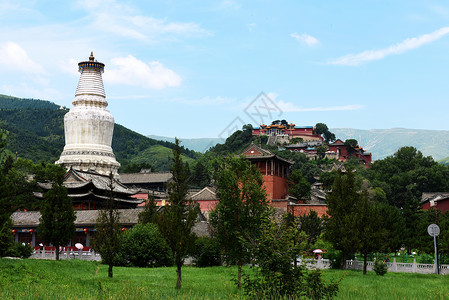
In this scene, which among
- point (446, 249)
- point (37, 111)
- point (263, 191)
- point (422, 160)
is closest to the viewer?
point (263, 191)

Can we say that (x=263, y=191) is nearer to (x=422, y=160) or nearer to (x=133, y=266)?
(x=133, y=266)

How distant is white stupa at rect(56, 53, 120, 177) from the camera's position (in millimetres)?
60250

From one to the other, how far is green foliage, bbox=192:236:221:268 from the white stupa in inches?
1103

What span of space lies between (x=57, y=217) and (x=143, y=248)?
5.39m

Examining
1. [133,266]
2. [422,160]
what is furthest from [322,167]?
[133,266]

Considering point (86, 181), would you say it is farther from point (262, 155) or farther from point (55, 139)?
point (55, 139)

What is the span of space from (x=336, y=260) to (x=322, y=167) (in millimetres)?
70985

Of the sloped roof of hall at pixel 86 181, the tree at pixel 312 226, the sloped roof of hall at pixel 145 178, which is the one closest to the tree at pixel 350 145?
the sloped roof of hall at pixel 145 178

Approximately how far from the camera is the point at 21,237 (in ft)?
147

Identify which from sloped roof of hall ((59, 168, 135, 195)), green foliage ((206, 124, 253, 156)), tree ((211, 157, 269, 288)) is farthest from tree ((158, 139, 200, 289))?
green foliage ((206, 124, 253, 156))

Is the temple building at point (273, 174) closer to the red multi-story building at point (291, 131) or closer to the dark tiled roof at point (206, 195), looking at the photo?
the dark tiled roof at point (206, 195)

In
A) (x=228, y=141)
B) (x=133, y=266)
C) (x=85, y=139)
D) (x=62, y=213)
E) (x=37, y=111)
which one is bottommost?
(x=133, y=266)

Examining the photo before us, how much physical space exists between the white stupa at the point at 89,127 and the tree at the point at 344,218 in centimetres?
3347

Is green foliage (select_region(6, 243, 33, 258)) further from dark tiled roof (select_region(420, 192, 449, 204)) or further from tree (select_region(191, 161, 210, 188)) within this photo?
dark tiled roof (select_region(420, 192, 449, 204))
